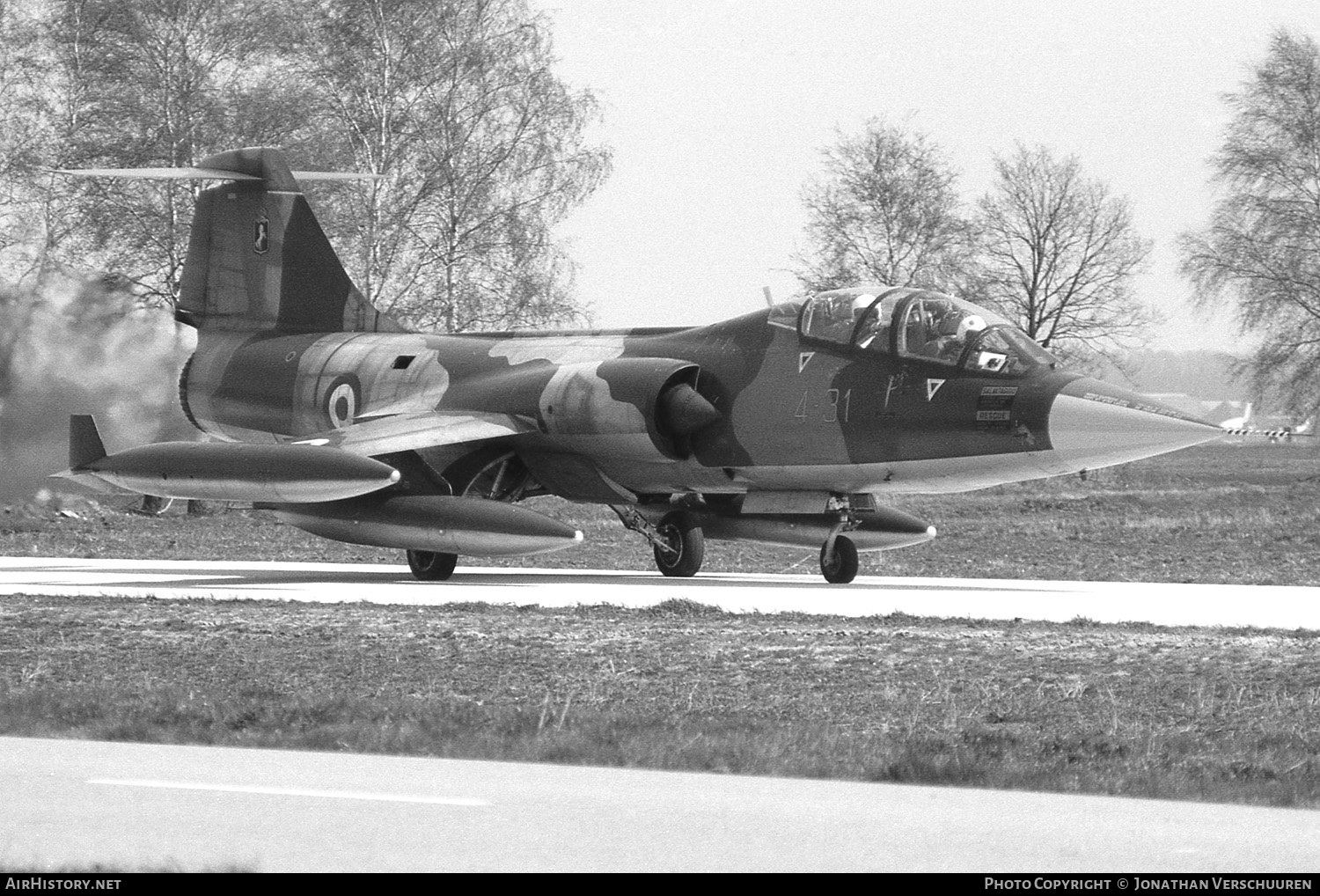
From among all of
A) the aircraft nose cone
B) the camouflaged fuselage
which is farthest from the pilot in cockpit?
the aircraft nose cone

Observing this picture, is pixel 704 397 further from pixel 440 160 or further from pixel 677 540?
pixel 440 160

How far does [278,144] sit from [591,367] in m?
22.3

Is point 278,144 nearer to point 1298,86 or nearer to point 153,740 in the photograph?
point 1298,86

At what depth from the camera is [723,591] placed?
747 inches

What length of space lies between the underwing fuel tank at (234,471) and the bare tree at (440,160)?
72.7 ft

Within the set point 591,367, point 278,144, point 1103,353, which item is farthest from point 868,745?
point 1103,353

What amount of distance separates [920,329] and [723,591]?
3.23m

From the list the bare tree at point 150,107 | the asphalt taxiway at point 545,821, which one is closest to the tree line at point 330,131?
the bare tree at point 150,107

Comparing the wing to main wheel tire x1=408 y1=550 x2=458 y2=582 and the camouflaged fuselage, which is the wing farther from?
main wheel tire x1=408 y1=550 x2=458 y2=582

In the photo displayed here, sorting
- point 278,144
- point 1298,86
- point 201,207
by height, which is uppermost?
point 1298,86

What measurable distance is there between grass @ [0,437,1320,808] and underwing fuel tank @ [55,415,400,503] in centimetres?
275

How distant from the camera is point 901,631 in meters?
13.3

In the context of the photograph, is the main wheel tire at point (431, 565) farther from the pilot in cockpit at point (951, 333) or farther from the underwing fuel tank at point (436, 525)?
the pilot in cockpit at point (951, 333)

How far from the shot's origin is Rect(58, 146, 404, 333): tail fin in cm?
2534
